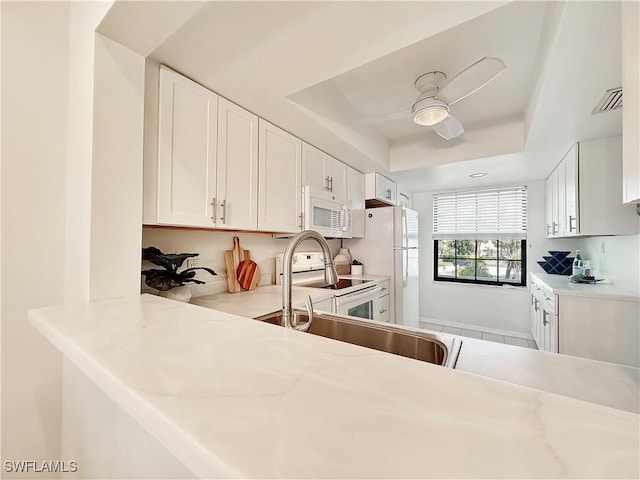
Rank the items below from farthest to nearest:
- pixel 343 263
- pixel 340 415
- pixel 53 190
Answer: pixel 343 263 → pixel 53 190 → pixel 340 415

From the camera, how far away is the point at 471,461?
0.29 metres

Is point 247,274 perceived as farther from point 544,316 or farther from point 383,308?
point 544,316

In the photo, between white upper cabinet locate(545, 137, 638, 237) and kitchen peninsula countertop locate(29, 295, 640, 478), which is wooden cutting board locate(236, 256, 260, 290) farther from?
white upper cabinet locate(545, 137, 638, 237)

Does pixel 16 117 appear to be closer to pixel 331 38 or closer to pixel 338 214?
pixel 331 38

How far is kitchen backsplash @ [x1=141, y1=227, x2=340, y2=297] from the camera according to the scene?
174 cm

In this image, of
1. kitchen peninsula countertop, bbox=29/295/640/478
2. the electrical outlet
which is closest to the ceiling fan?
kitchen peninsula countertop, bbox=29/295/640/478

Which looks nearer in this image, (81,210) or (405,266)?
(81,210)

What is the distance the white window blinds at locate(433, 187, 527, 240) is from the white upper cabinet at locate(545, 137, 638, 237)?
56.4 inches

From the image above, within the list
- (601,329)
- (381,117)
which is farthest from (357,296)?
(601,329)

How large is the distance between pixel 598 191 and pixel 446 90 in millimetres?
1794

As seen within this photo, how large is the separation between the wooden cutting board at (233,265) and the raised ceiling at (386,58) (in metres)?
1.03

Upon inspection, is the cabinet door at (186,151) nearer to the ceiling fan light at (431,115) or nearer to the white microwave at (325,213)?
the white microwave at (325,213)

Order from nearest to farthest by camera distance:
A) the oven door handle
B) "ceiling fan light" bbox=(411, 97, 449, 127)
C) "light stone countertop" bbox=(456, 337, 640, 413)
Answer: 1. "light stone countertop" bbox=(456, 337, 640, 413)
2. "ceiling fan light" bbox=(411, 97, 449, 127)
3. the oven door handle

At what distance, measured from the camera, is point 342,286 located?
2.47 meters
